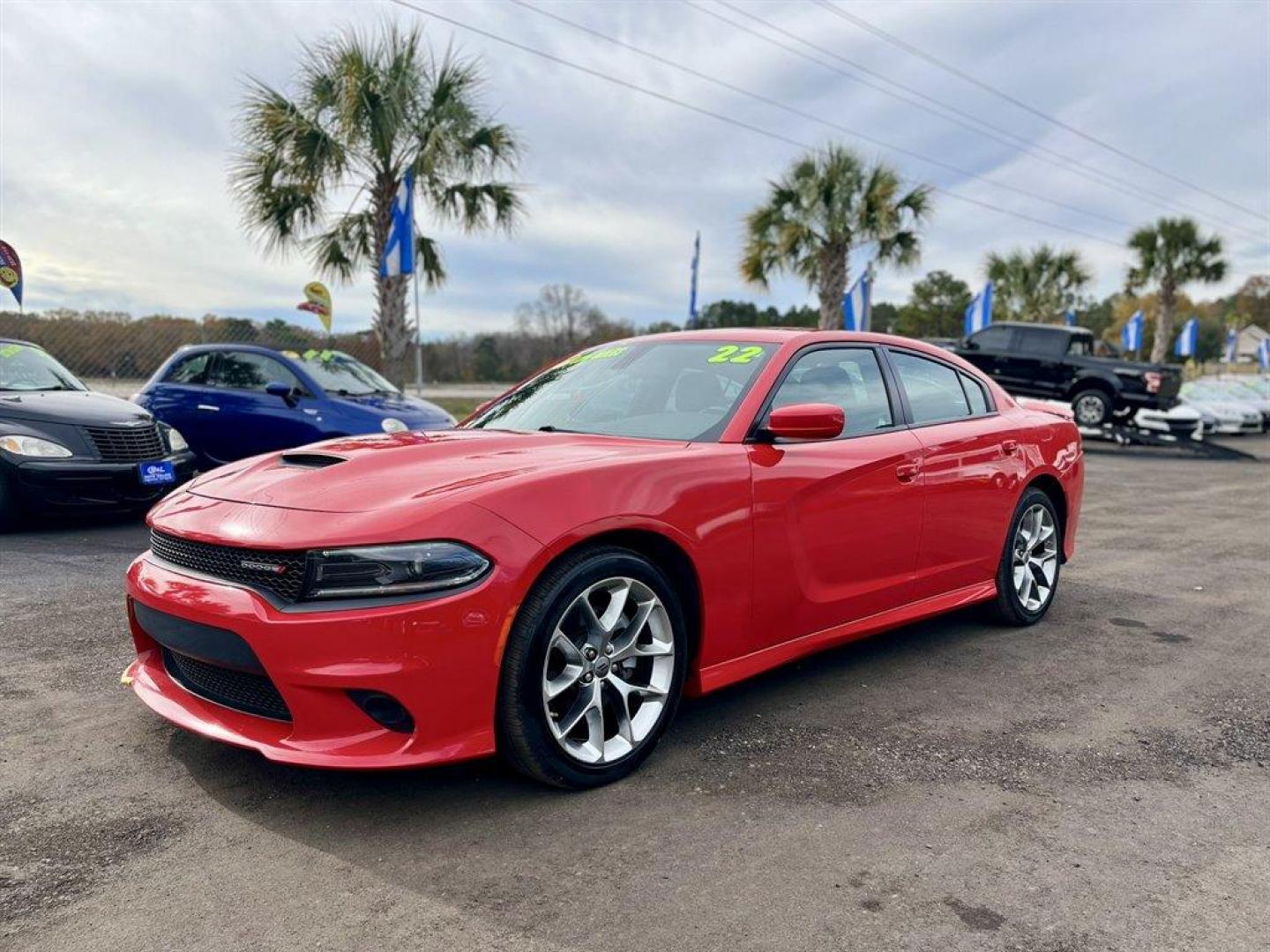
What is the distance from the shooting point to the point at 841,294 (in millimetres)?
21594

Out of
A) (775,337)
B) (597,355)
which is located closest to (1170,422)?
(775,337)

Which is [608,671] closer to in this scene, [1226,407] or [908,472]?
[908,472]

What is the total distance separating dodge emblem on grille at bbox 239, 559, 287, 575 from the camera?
2.60 metres

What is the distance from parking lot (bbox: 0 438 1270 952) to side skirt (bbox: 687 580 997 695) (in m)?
0.22

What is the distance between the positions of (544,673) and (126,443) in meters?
5.77

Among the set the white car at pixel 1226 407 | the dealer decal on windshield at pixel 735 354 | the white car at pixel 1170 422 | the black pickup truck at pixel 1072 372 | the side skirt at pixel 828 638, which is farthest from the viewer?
the white car at pixel 1226 407

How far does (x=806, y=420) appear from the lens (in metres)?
3.31

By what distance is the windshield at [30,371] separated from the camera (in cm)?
749

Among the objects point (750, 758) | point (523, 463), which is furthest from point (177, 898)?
Answer: point (750, 758)

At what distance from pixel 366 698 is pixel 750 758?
1.31 m

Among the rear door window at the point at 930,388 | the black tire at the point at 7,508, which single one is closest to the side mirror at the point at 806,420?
the rear door window at the point at 930,388

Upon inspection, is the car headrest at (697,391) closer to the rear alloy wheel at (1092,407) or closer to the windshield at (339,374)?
the windshield at (339,374)

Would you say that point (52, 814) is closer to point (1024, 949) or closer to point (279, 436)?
point (1024, 949)

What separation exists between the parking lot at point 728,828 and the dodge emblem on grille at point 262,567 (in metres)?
0.71
